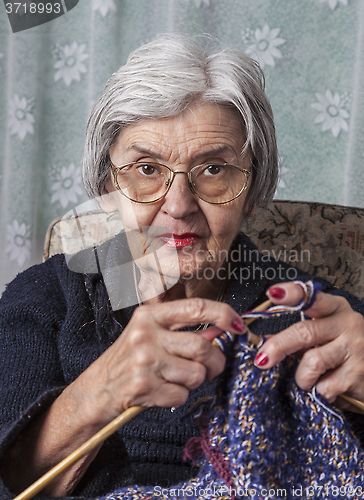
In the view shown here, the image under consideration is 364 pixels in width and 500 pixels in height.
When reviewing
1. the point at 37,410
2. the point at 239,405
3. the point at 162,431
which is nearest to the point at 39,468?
the point at 37,410

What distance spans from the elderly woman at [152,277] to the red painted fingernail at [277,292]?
0.10 metres

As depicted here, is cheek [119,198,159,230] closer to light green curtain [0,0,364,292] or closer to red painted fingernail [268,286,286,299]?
red painted fingernail [268,286,286,299]

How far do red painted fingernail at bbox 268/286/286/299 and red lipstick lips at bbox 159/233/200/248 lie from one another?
0.42 meters

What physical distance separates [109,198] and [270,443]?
0.74 metres

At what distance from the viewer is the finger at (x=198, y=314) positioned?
675 mm

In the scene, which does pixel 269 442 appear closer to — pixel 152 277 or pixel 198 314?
pixel 198 314

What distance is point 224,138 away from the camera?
40.9 inches

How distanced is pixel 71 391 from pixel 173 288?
16.7 inches

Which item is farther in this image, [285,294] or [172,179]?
[172,179]

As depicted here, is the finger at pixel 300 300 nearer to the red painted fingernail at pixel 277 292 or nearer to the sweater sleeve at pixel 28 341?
the red painted fingernail at pixel 277 292

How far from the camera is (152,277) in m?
1.13

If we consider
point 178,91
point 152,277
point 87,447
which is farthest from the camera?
point 152,277

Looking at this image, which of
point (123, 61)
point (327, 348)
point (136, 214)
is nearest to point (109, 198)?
point (136, 214)

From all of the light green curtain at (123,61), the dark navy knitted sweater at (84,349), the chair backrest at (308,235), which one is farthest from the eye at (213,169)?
the light green curtain at (123,61)
